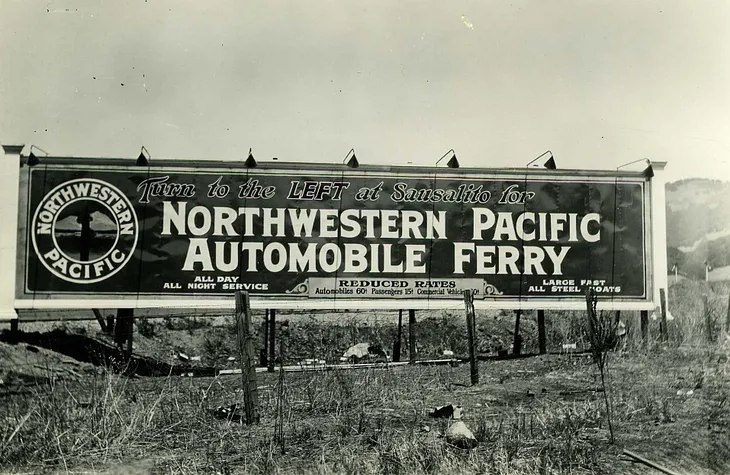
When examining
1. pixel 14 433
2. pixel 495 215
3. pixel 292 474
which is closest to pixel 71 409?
pixel 14 433

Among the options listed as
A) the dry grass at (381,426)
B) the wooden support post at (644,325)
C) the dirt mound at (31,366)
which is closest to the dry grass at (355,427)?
the dry grass at (381,426)

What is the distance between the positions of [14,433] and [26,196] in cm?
747

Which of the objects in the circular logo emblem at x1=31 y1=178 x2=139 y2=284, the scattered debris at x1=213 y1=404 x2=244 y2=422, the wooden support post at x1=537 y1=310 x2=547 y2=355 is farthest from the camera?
the wooden support post at x1=537 y1=310 x2=547 y2=355

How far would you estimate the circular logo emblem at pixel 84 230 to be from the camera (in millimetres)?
12633

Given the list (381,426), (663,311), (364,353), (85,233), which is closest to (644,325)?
(663,311)

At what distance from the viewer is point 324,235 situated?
13.0 m

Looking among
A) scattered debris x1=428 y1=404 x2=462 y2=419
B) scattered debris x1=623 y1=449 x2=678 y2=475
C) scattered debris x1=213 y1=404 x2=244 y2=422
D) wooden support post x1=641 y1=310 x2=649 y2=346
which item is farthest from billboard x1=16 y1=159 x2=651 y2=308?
scattered debris x1=623 y1=449 x2=678 y2=475

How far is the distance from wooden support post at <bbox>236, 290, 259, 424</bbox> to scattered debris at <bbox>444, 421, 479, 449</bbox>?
2130 mm

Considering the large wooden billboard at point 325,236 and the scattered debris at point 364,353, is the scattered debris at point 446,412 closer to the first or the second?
the large wooden billboard at point 325,236

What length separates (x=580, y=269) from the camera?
44.1ft

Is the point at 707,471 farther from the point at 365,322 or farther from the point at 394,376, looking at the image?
the point at 365,322

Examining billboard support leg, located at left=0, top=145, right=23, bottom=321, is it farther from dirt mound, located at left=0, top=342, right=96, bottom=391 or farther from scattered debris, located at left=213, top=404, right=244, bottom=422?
scattered debris, located at left=213, top=404, right=244, bottom=422

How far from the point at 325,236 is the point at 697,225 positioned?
2629 centimetres

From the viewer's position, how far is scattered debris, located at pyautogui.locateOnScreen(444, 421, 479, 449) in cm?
651
